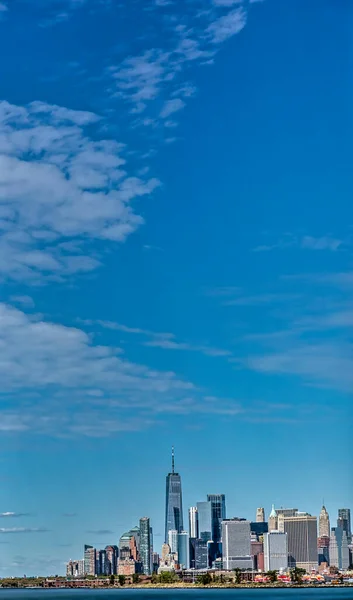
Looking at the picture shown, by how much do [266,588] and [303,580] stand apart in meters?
18.7

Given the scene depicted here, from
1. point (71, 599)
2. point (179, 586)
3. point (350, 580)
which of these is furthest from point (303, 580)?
point (71, 599)

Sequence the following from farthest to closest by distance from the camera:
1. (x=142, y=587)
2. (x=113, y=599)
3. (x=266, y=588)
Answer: (x=142, y=587)
(x=266, y=588)
(x=113, y=599)

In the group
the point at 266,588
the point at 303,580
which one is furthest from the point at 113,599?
the point at 303,580

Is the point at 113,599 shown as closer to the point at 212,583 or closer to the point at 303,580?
the point at 212,583

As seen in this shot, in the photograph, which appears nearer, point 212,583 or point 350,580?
point 212,583

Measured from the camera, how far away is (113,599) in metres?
121

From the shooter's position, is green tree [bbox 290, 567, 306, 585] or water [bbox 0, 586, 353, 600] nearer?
water [bbox 0, 586, 353, 600]

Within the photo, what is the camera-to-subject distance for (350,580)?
198 metres

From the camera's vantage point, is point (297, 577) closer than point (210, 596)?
No

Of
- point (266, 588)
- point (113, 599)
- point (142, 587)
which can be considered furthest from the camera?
point (142, 587)

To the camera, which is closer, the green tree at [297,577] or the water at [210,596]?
the water at [210,596]

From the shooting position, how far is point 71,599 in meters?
126

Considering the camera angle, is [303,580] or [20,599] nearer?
[20,599]

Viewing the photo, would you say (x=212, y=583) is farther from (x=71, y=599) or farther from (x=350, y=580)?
(x=71, y=599)
